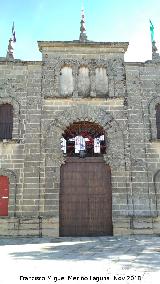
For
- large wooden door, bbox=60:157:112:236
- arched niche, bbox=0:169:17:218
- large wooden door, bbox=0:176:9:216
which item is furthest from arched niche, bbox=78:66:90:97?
large wooden door, bbox=0:176:9:216

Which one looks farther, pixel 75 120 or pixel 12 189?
pixel 75 120

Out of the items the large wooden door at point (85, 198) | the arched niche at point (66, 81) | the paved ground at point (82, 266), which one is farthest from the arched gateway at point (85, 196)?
the paved ground at point (82, 266)

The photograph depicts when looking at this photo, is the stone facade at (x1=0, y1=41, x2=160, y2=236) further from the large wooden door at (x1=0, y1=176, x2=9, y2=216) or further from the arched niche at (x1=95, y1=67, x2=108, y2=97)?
the large wooden door at (x1=0, y1=176, x2=9, y2=216)

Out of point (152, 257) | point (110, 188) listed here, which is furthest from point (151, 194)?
point (152, 257)

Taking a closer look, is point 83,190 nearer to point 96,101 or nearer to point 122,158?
Answer: point 122,158

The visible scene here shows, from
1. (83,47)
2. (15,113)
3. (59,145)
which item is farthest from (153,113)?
(15,113)

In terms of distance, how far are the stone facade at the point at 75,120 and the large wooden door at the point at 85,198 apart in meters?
0.39

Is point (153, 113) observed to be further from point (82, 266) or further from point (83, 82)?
point (82, 266)

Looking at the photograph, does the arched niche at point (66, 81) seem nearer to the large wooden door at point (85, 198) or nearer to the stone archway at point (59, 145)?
the stone archway at point (59, 145)

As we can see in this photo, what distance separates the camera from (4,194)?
1463 centimetres

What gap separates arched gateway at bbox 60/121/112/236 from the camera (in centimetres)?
1440

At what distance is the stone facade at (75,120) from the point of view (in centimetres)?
1429

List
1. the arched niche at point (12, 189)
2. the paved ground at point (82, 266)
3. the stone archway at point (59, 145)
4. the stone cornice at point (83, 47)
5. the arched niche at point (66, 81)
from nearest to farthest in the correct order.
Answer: the paved ground at point (82, 266) < the arched niche at point (12, 189) < the stone archway at point (59, 145) < the arched niche at point (66, 81) < the stone cornice at point (83, 47)

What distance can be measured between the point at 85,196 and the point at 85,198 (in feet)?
0.31
